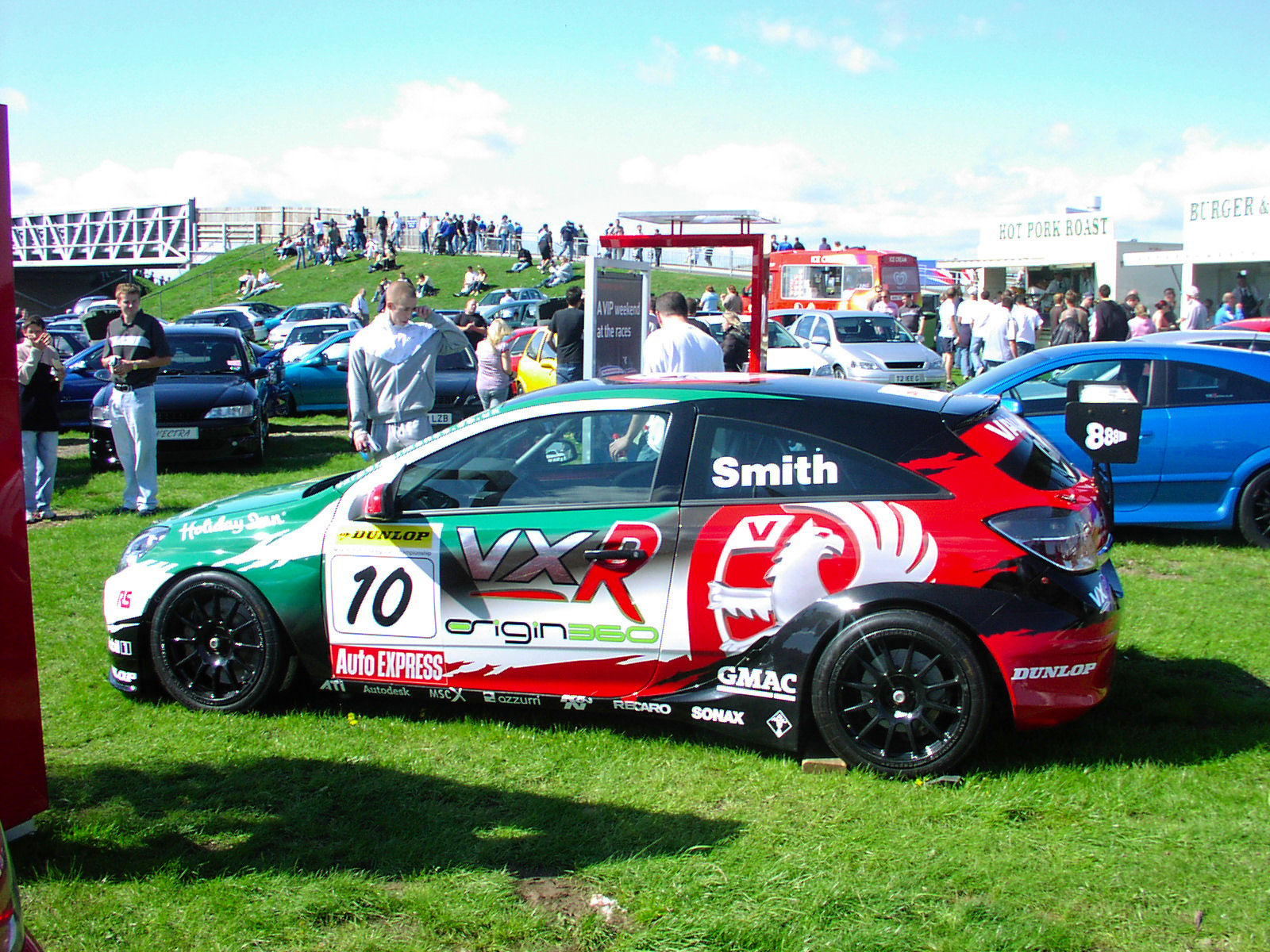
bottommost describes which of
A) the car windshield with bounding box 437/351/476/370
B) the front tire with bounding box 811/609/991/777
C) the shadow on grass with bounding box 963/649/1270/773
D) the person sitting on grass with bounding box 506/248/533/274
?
the shadow on grass with bounding box 963/649/1270/773

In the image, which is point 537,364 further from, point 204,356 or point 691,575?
point 691,575

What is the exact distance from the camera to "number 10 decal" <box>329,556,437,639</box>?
4.58 m

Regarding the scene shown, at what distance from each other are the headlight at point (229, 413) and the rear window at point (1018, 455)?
380 inches

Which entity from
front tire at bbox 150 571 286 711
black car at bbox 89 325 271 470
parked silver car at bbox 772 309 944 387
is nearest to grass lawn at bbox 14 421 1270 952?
front tire at bbox 150 571 286 711

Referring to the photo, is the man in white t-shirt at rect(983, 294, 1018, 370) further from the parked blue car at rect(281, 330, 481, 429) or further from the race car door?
the race car door

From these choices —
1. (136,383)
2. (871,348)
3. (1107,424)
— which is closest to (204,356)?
(136,383)

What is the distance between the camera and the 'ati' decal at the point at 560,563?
171 inches

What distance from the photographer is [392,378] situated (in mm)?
7215

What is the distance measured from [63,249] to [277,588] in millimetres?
67046

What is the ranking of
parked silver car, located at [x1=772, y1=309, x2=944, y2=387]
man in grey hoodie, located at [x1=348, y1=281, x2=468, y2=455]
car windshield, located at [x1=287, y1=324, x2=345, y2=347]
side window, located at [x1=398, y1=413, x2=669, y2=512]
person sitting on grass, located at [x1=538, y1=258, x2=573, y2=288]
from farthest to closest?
person sitting on grass, located at [x1=538, y1=258, x2=573, y2=288]
car windshield, located at [x1=287, y1=324, x2=345, y2=347]
parked silver car, located at [x1=772, y1=309, x2=944, y2=387]
man in grey hoodie, located at [x1=348, y1=281, x2=468, y2=455]
side window, located at [x1=398, y1=413, x2=669, y2=512]

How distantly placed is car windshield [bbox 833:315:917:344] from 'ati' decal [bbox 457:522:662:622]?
17.6 m

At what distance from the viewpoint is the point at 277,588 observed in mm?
4719

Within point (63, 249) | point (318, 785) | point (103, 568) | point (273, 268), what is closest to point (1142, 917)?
point (318, 785)

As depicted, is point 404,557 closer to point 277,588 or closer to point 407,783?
point 277,588
